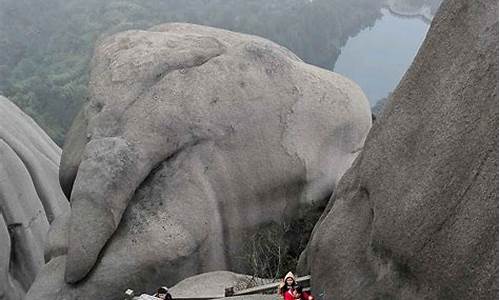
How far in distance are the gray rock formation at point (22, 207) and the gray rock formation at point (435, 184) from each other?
9.00 metres

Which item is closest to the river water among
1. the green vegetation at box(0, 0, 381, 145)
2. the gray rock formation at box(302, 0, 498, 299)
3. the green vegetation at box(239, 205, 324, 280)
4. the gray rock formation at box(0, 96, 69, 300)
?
the green vegetation at box(0, 0, 381, 145)

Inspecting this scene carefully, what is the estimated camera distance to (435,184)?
458 centimetres

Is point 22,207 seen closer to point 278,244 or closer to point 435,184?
point 278,244

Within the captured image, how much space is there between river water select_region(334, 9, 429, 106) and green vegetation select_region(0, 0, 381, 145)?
3.20 ft

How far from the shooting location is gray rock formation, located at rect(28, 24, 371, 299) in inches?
332

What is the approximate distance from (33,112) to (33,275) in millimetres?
26080

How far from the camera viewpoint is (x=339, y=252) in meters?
5.88

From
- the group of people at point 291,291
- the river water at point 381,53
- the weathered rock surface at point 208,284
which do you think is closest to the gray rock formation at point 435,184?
the group of people at point 291,291

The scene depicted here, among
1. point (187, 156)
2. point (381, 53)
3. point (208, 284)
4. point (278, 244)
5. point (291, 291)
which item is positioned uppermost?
point (291, 291)

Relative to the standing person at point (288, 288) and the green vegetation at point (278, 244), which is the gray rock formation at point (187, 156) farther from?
the standing person at point (288, 288)

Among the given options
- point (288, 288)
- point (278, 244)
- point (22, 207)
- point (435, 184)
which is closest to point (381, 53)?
point (22, 207)

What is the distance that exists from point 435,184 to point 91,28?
176 ft

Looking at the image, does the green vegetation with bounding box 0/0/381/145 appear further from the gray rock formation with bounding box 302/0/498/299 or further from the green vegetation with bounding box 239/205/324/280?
the gray rock formation with bounding box 302/0/498/299

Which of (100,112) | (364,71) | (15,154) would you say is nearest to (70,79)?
(364,71)
